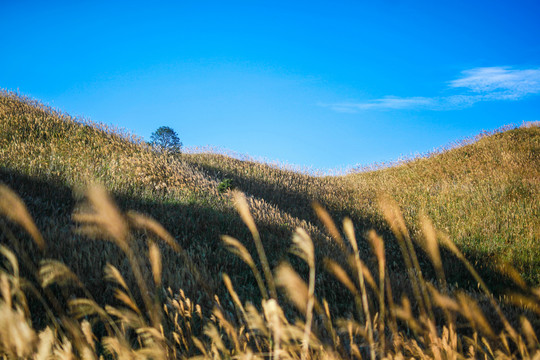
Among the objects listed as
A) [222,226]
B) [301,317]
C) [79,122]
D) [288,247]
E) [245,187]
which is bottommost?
[301,317]

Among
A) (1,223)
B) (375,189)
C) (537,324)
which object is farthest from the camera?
(375,189)

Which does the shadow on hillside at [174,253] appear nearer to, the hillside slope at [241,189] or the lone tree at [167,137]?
the hillside slope at [241,189]

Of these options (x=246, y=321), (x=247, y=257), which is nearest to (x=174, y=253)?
(x=246, y=321)

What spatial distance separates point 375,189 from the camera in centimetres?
1234

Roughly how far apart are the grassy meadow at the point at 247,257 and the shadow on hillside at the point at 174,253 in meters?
0.03

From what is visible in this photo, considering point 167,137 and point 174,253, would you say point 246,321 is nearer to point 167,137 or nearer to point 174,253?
point 174,253

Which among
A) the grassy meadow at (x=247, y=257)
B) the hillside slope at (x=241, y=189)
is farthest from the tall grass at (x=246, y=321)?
the hillside slope at (x=241, y=189)

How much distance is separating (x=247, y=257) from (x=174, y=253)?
2328mm

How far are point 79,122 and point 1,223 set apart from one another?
337 inches

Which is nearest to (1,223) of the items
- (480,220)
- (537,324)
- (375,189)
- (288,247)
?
(288,247)

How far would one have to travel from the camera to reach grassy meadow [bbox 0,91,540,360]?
1989 mm

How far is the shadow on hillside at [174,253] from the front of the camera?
3086 mm

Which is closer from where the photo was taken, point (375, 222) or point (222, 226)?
point (222, 226)

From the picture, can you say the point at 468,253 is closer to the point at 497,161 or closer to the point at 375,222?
the point at 375,222
